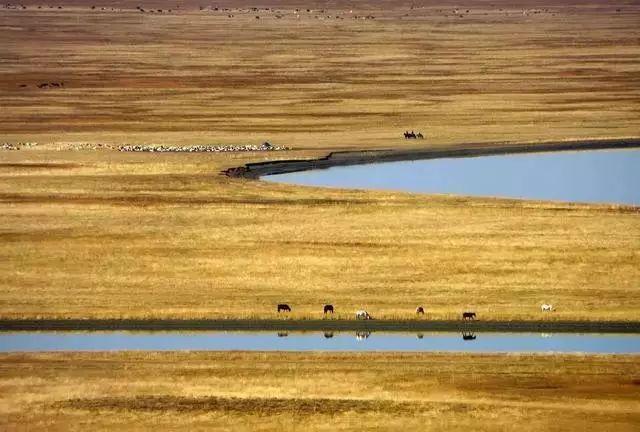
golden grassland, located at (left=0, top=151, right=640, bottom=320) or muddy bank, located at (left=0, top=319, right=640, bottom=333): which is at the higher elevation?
golden grassland, located at (left=0, top=151, right=640, bottom=320)

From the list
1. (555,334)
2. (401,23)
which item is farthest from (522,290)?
(401,23)

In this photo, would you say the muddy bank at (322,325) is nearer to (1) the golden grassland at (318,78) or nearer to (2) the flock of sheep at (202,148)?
(2) the flock of sheep at (202,148)

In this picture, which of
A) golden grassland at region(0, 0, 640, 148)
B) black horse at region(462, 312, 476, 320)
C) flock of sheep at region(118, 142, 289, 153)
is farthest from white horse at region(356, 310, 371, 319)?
golden grassland at region(0, 0, 640, 148)

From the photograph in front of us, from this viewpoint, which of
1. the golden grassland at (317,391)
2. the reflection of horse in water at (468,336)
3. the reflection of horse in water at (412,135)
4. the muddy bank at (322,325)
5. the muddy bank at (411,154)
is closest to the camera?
the golden grassland at (317,391)

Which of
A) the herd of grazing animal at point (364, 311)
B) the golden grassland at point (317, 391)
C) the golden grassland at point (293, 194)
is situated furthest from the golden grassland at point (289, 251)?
the golden grassland at point (317, 391)

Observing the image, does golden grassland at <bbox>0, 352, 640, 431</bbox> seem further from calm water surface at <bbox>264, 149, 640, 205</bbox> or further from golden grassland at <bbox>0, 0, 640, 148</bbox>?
golden grassland at <bbox>0, 0, 640, 148</bbox>

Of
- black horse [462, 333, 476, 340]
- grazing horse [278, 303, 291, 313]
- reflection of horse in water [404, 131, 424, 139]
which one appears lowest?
black horse [462, 333, 476, 340]
